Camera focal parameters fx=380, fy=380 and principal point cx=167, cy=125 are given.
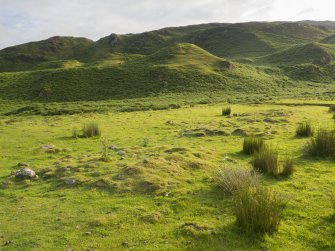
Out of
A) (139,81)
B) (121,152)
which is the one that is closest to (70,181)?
(121,152)

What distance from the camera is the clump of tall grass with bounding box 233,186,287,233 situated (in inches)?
328

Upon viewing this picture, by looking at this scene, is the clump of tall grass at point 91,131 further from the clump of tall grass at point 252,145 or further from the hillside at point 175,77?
the hillside at point 175,77

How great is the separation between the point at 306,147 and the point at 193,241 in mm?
9147

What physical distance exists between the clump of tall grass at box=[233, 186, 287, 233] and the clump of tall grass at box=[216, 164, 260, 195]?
3.71ft

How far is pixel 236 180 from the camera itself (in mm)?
10375

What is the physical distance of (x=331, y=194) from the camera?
35.2 ft

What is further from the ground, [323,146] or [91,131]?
[91,131]

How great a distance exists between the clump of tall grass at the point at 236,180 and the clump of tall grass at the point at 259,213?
1.13 metres

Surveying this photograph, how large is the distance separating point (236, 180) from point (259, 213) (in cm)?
210

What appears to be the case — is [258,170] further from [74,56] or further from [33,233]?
[74,56]

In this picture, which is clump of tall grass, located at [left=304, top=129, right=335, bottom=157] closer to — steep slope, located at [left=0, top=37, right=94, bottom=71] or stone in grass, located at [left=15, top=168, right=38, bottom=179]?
stone in grass, located at [left=15, top=168, right=38, bottom=179]

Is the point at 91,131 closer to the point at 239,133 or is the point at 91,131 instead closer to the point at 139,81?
the point at 239,133

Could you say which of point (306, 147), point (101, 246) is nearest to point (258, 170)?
point (306, 147)

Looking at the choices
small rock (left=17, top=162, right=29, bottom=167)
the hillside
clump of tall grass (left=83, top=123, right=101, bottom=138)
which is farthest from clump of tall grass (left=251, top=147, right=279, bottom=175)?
the hillside
